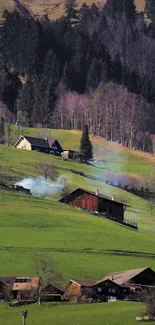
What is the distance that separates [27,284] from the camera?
240ft

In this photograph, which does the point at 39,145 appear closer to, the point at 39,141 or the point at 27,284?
the point at 39,141

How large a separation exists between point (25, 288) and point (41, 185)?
194 feet

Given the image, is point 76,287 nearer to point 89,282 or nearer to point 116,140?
point 89,282

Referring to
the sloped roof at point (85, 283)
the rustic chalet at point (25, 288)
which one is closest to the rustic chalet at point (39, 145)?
the sloped roof at point (85, 283)

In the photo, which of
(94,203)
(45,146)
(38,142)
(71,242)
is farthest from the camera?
(38,142)

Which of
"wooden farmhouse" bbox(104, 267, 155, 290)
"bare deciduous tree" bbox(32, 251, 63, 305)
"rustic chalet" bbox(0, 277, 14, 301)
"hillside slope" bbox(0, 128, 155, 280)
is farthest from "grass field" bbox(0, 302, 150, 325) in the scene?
"hillside slope" bbox(0, 128, 155, 280)

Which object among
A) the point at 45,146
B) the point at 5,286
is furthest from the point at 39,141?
the point at 5,286

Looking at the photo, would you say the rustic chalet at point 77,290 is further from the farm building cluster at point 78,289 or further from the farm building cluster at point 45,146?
the farm building cluster at point 45,146

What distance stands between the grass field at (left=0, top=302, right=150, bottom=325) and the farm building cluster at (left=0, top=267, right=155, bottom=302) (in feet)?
Answer: 12.5

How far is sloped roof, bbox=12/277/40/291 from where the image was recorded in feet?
237

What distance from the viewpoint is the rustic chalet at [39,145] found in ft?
557

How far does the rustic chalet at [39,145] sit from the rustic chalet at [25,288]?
9626 cm

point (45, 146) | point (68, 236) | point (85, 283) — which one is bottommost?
point (85, 283)

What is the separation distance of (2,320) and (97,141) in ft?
431
